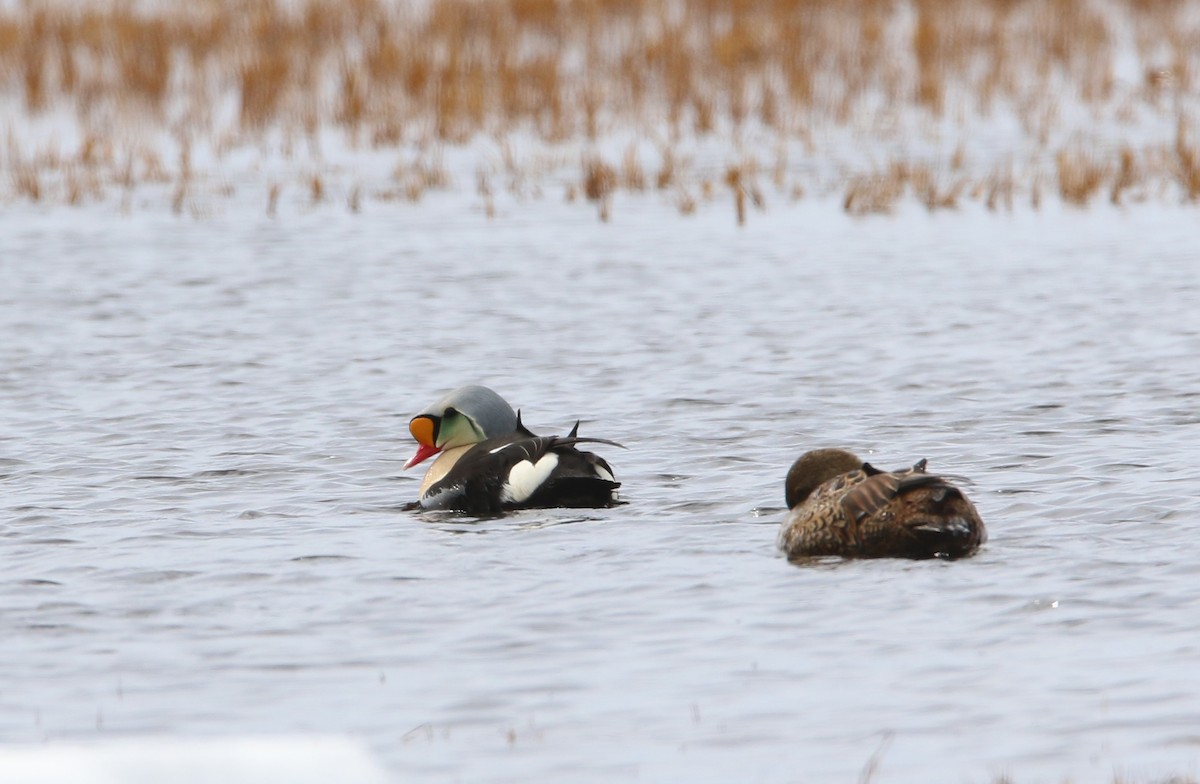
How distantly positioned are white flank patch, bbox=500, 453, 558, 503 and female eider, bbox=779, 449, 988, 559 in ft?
4.18

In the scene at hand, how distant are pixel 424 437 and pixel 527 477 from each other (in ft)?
2.78

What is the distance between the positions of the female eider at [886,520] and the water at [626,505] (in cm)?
11

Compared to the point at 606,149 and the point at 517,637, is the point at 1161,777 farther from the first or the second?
the point at 606,149

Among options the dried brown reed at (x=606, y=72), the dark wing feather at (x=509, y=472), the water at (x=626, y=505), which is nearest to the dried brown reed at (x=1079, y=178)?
the dried brown reed at (x=606, y=72)

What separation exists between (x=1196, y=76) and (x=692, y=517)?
16.3 m

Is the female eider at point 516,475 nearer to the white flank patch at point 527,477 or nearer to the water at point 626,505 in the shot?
the white flank patch at point 527,477

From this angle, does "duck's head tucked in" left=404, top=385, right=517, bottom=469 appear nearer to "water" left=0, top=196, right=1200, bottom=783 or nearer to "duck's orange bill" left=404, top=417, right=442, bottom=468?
"duck's orange bill" left=404, top=417, right=442, bottom=468

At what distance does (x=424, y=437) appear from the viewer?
906 cm

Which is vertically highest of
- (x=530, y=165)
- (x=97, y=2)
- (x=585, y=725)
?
(x=97, y=2)

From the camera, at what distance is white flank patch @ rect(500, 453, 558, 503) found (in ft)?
27.4

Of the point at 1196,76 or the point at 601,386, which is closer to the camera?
the point at 601,386

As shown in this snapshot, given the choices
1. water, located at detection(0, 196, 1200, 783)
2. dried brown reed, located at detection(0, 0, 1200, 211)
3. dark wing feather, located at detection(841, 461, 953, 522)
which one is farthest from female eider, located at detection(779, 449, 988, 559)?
dried brown reed, located at detection(0, 0, 1200, 211)

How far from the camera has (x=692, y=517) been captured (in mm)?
8070

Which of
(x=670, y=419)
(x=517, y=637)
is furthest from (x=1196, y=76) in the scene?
(x=517, y=637)
